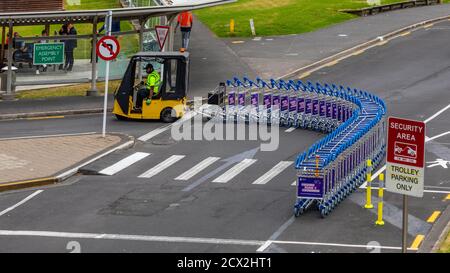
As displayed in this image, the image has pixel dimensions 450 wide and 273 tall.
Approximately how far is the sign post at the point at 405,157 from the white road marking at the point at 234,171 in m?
7.61

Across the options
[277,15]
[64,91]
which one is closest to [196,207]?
[64,91]

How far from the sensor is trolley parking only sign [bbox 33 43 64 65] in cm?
3431

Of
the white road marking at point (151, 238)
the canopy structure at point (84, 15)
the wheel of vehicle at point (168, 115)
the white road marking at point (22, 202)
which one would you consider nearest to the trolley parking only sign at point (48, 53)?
the canopy structure at point (84, 15)

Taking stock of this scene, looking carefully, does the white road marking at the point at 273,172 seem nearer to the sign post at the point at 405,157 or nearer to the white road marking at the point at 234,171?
the white road marking at the point at 234,171

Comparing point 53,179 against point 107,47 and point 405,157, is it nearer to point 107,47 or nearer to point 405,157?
point 107,47

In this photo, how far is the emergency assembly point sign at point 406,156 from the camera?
52.4 feet

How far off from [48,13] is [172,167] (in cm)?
912

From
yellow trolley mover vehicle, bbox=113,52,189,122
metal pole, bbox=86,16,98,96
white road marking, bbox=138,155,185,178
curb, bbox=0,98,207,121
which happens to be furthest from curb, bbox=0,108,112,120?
white road marking, bbox=138,155,185,178

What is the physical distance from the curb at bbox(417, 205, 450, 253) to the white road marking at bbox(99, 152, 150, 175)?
25.4 ft

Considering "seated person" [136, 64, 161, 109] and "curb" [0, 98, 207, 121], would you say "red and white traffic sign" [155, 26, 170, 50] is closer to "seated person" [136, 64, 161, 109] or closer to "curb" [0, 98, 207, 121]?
"curb" [0, 98, 207, 121]

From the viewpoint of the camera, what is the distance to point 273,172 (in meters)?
24.4
